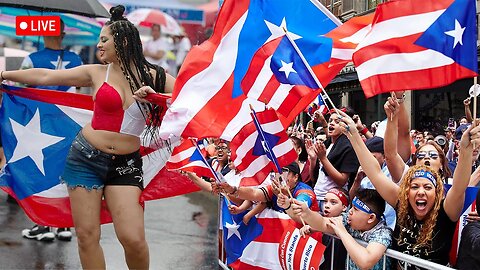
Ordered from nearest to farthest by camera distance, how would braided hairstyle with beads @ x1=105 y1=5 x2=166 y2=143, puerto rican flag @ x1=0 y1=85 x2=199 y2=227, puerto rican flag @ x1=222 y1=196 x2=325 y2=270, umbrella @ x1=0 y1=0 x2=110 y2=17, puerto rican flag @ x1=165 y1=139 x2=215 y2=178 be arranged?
1. puerto rican flag @ x1=222 y1=196 x2=325 y2=270
2. braided hairstyle with beads @ x1=105 y1=5 x2=166 y2=143
3. puerto rican flag @ x1=165 y1=139 x2=215 y2=178
4. puerto rican flag @ x1=0 y1=85 x2=199 y2=227
5. umbrella @ x1=0 y1=0 x2=110 y2=17

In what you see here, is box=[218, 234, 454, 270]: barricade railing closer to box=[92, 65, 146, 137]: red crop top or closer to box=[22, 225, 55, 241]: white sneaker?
box=[92, 65, 146, 137]: red crop top

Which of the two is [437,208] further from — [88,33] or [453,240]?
[88,33]

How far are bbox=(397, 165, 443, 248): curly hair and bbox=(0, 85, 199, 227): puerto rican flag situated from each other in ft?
6.67

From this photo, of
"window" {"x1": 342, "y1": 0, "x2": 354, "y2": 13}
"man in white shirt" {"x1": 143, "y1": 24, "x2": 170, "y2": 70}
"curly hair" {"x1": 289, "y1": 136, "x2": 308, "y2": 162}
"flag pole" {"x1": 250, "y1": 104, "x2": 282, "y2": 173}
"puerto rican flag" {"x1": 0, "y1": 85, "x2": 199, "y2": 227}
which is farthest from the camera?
"window" {"x1": 342, "y1": 0, "x2": 354, "y2": 13}

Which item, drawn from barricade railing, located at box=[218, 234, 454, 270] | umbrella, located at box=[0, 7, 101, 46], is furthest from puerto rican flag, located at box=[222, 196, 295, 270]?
umbrella, located at box=[0, 7, 101, 46]

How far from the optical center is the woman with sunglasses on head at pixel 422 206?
3.99 metres

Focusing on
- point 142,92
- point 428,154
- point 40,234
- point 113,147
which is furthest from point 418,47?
point 40,234

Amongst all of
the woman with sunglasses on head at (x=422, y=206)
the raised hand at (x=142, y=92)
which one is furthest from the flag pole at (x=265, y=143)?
the raised hand at (x=142, y=92)

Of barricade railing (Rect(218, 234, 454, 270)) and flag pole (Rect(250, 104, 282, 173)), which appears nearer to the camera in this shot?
barricade railing (Rect(218, 234, 454, 270))

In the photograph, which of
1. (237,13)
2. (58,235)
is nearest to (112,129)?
(237,13)

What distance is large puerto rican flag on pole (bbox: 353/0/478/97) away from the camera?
4.00m

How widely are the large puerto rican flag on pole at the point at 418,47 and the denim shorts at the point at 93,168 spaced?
5.74 feet

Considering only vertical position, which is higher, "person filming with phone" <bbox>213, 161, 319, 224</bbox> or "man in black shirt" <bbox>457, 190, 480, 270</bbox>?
"person filming with phone" <bbox>213, 161, 319, 224</bbox>

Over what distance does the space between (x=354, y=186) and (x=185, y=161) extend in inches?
51.9
